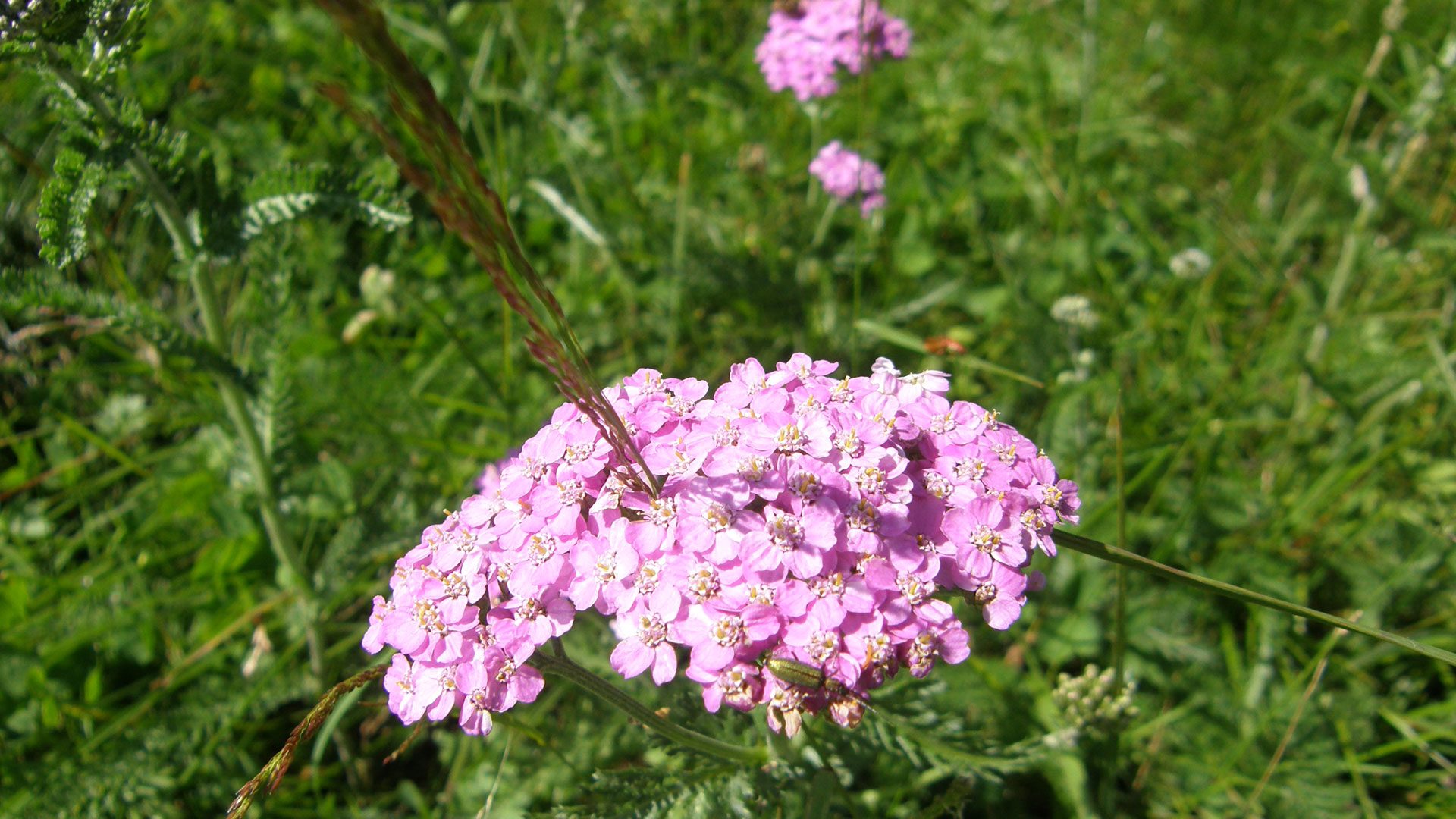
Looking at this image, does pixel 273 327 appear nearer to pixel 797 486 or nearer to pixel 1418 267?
pixel 797 486

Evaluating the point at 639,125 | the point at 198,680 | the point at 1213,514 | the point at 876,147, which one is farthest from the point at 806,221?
the point at 198,680

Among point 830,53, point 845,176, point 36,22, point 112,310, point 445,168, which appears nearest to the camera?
point 445,168

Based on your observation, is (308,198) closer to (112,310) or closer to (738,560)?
(112,310)

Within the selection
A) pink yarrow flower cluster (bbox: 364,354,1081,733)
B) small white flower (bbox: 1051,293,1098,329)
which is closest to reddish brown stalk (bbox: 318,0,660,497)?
pink yarrow flower cluster (bbox: 364,354,1081,733)

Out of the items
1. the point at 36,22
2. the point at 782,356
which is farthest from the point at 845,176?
the point at 36,22

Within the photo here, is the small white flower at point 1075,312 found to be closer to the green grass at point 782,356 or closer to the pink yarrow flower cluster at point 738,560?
the green grass at point 782,356

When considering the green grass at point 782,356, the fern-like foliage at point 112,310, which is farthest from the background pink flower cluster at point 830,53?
the fern-like foliage at point 112,310

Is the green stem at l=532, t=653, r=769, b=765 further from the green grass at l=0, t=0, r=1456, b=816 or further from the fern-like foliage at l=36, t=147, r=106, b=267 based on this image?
the fern-like foliage at l=36, t=147, r=106, b=267
